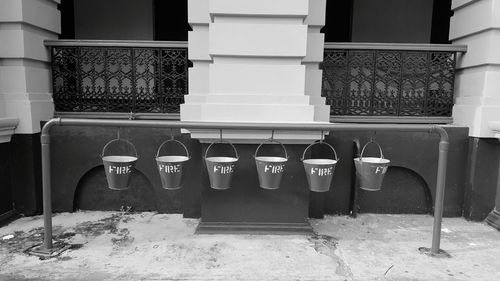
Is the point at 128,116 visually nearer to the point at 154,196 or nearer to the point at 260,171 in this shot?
the point at 154,196

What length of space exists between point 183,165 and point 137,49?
2164 millimetres

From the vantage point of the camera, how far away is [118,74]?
17.5ft

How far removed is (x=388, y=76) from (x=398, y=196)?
1713 millimetres

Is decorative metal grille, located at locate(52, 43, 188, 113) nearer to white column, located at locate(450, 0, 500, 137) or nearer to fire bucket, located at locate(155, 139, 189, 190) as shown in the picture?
fire bucket, located at locate(155, 139, 189, 190)

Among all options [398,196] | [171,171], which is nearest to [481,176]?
[398,196]

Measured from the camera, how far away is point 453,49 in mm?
5293

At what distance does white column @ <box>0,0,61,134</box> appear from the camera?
4.87 meters

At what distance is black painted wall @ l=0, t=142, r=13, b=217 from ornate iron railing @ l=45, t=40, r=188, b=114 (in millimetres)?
920

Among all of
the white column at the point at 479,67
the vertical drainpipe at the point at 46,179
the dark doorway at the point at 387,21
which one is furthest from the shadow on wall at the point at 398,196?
the vertical drainpipe at the point at 46,179

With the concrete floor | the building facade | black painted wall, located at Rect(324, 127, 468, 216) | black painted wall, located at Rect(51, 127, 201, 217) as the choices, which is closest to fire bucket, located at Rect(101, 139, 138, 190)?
the concrete floor

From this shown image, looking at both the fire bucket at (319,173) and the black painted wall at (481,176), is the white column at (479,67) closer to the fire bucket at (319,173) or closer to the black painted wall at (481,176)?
the black painted wall at (481,176)

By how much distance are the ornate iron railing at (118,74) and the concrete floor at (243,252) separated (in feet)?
5.21

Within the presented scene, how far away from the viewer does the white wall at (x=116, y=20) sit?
768 cm

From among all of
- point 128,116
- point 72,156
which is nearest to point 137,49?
point 128,116
